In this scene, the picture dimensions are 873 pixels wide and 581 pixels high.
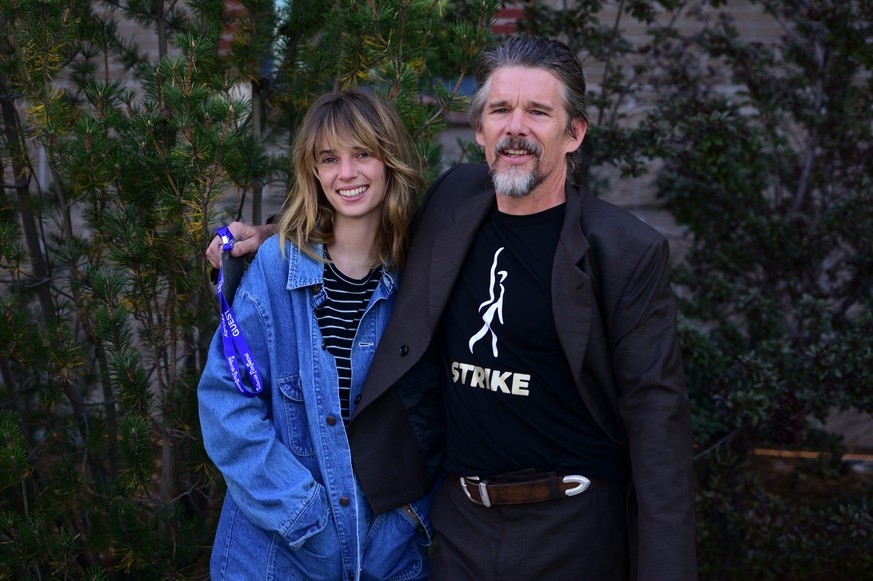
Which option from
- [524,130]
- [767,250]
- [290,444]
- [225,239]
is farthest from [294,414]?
[767,250]

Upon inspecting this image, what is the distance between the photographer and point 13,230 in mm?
3352

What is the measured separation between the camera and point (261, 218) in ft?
12.5

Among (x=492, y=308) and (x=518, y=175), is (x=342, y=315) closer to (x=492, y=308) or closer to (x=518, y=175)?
(x=492, y=308)

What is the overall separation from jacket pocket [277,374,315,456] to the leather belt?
1.64 feet

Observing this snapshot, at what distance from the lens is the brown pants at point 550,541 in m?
2.61

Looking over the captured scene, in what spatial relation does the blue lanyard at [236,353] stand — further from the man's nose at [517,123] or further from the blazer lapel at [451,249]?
the man's nose at [517,123]

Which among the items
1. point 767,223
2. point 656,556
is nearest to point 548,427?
point 656,556

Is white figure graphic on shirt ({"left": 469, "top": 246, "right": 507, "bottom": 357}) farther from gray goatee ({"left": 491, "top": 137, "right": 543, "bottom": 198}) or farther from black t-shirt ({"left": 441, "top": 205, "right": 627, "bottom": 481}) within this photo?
gray goatee ({"left": 491, "top": 137, "right": 543, "bottom": 198})

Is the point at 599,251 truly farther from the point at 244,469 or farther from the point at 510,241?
the point at 244,469

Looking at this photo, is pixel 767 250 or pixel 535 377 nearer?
pixel 535 377

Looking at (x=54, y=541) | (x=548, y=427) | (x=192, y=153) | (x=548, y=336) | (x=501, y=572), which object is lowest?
(x=54, y=541)

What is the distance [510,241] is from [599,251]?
29 centimetres

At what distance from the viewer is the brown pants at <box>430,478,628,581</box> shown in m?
2.61

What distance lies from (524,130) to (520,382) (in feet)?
2.24
